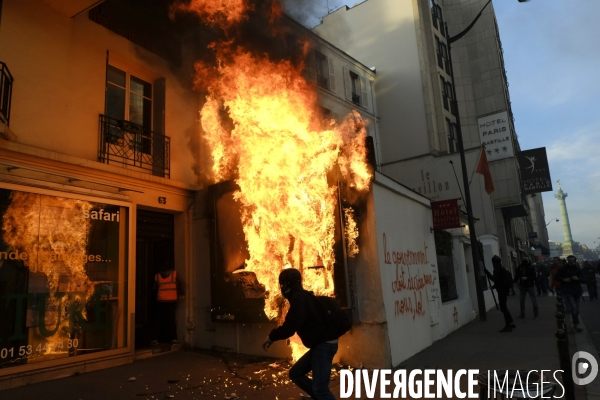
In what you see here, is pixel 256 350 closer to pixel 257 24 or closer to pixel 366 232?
pixel 366 232

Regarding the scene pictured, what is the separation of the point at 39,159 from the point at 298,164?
4.44 m

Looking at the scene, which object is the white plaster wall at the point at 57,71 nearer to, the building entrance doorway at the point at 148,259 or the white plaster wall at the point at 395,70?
the building entrance doorway at the point at 148,259

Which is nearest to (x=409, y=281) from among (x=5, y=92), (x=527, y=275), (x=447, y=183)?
(x=527, y=275)

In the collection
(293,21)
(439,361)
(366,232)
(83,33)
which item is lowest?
(439,361)

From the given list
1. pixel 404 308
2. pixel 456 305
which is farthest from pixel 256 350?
pixel 456 305

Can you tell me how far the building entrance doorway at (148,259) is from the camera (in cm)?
901

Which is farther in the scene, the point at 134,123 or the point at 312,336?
the point at 134,123

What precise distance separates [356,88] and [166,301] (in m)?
16.4

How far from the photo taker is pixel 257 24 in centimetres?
1000

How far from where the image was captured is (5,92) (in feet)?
22.2

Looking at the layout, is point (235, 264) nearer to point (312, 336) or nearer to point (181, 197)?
point (181, 197)

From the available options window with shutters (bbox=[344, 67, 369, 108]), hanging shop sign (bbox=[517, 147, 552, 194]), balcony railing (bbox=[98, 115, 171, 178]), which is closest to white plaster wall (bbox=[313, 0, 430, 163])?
window with shutters (bbox=[344, 67, 369, 108])

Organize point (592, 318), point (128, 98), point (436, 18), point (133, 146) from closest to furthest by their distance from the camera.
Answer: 1. point (133, 146)
2. point (128, 98)
3. point (592, 318)
4. point (436, 18)

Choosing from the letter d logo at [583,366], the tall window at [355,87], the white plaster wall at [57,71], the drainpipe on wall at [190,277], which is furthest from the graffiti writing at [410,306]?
the tall window at [355,87]
